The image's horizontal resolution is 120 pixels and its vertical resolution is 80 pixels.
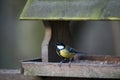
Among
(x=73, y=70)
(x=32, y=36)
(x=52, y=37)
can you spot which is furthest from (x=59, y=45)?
(x=32, y=36)

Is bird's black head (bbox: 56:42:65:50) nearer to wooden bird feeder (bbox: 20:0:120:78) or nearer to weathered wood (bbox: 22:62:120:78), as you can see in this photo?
wooden bird feeder (bbox: 20:0:120:78)

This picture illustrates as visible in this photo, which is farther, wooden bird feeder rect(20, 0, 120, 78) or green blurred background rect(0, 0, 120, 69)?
green blurred background rect(0, 0, 120, 69)

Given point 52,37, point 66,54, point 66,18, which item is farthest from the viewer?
point 66,54

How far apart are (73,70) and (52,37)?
1.46 feet

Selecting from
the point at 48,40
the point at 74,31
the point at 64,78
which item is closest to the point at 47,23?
the point at 48,40

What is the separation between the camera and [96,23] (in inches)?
237

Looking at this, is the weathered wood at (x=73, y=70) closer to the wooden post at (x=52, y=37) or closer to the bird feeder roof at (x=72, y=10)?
the wooden post at (x=52, y=37)

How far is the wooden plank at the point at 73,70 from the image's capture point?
3.97m

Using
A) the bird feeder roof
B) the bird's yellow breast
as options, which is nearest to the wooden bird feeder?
the bird feeder roof

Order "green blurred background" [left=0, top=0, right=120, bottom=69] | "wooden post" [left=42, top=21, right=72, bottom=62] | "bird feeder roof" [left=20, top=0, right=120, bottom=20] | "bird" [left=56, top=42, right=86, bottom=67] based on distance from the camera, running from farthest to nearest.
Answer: "green blurred background" [left=0, top=0, right=120, bottom=69], "bird" [left=56, top=42, right=86, bottom=67], "wooden post" [left=42, top=21, right=72, bottom=62], "bird feeder roof" [left=20, top=0, right=120, bottom=20]

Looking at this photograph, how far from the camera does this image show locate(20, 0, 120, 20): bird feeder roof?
3.96 m

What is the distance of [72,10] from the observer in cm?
409

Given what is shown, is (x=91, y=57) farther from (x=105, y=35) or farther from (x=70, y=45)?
(x=105, y=35)

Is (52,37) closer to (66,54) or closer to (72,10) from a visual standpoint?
(66,54)
